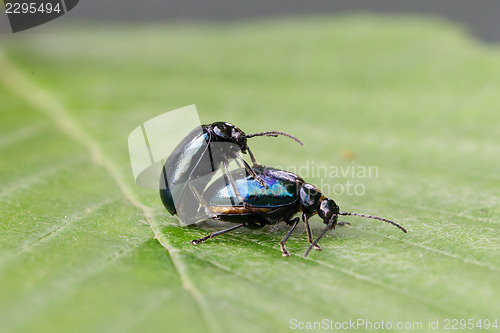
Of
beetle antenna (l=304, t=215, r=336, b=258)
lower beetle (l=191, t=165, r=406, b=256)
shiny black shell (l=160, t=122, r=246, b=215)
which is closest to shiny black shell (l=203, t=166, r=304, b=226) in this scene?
lower beetle (l=191, t=165, r=406, b=256)

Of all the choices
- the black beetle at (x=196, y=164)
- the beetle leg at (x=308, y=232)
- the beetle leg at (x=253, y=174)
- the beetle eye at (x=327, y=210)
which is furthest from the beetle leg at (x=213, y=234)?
the beetle eye at (x=327, y=210)

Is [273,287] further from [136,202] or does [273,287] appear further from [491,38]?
[491,38]

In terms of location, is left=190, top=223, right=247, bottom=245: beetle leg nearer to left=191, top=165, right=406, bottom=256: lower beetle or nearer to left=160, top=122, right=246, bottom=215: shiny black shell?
left=191, top=165, right=406, bottom=256: lower beetle

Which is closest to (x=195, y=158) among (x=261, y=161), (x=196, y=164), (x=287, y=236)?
(x=196, y=164)

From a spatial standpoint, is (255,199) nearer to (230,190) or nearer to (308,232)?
(230,190)

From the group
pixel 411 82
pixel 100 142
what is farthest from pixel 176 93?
pixel 411 82
